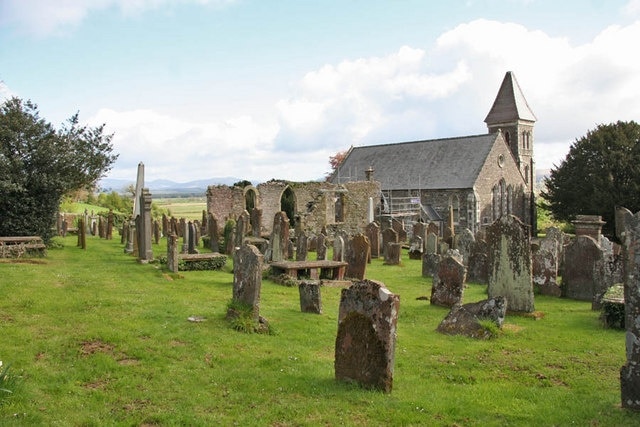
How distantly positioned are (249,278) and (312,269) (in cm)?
618

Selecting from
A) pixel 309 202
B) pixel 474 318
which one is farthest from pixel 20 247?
pixel 309 202

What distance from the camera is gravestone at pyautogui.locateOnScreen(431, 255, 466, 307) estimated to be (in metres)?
11.5

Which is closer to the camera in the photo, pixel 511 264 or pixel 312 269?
pixel 511 264

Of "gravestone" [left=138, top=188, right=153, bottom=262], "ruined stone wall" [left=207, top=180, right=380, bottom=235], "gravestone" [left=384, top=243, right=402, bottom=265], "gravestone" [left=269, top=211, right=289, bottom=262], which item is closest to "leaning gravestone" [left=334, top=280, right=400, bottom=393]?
"gravestone" [left=269, top=211, right=289, bottom=262]

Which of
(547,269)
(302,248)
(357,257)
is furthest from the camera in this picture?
(302,248)

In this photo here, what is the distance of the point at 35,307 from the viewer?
939 centimetres

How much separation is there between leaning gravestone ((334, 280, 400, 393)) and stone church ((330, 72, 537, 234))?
3022 cm

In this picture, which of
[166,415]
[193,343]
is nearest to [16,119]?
[193,343]

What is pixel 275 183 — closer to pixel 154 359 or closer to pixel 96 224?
pixel 96 224

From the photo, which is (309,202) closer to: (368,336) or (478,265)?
(478,265)

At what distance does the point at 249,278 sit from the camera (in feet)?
29.3

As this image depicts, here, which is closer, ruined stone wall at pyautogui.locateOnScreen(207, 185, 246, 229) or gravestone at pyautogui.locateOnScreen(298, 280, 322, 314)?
gravestone at pyautogui.locateOnScreen(298, 280, 322, 314)

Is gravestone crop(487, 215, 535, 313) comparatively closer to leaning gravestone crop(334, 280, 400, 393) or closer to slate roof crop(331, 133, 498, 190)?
leaning gravestone crop(334, 280, 400, 393)

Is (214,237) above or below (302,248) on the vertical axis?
above
